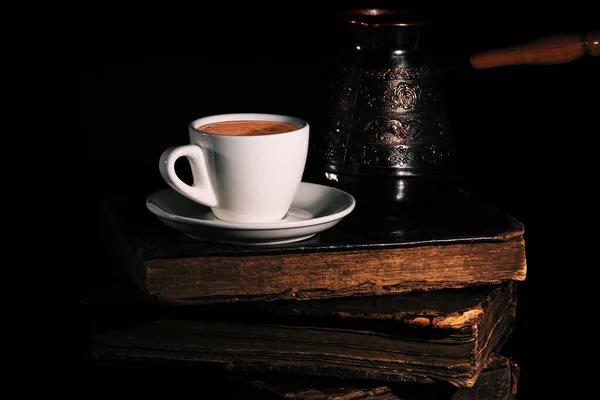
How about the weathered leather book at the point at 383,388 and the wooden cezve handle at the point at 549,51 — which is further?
the wooden cezve handle at the point at 549,51

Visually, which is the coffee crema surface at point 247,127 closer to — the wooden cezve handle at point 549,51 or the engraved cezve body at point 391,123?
the engraved cezve body at point 391,123

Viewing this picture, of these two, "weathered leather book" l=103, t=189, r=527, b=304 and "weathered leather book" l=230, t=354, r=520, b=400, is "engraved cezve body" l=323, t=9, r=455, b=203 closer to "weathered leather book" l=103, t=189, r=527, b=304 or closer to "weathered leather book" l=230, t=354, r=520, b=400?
"weathered leather book" l=103, t=189, r=527, b=304

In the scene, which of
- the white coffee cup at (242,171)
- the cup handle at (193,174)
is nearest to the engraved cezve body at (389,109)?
the white coffee cup at (242,171)

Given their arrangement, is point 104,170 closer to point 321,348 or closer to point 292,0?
point 292,0

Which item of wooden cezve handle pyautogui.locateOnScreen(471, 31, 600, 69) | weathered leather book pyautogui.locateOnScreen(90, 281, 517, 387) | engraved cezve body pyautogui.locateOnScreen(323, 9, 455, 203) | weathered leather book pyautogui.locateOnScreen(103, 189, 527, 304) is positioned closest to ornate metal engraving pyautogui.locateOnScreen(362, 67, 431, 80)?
engraved cezve body pyautogui.locateOnScreen(323, 9, 455, 203)

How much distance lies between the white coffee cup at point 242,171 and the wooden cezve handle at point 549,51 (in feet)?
1.08

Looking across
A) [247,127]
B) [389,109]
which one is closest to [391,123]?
[389,109]

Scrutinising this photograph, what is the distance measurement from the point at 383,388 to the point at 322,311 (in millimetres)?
139

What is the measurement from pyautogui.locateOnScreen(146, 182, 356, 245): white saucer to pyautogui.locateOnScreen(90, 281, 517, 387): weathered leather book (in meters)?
0.09

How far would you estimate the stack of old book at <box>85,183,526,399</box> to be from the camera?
1165mm

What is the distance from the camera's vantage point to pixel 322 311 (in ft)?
3.84

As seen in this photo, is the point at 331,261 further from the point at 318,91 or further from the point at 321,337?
the point at 318,91

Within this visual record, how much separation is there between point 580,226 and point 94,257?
933 mm

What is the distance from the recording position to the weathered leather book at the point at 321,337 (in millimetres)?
1166
